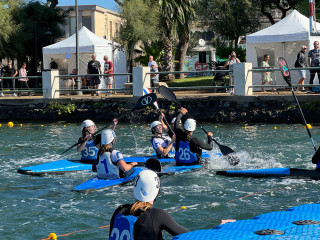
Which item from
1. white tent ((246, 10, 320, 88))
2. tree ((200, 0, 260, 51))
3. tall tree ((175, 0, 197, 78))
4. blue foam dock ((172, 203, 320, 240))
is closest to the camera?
blue foam dock ((172, 203, 320, 240))

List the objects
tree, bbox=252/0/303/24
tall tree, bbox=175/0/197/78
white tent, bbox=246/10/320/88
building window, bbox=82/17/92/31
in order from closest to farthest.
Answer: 1. white tent, bbox=246/10/320/88
2. tall tree, bbox=175/0/197/78
3. tree, bbox=252/0/303/24
4. building window, bbox=82/17/92/31

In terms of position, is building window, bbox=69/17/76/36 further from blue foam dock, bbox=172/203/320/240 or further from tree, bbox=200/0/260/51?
blue foam dock, bbox=172/203/320/240

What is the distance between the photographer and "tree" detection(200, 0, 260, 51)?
1431 inches

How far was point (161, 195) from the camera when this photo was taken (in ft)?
32.7

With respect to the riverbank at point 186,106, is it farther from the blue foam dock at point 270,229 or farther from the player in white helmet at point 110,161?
the blue foam dock at point 270,229

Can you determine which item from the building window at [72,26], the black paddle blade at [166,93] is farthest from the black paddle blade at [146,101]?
the building window at [72,26]

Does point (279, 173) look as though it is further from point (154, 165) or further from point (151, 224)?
point (151, 224)

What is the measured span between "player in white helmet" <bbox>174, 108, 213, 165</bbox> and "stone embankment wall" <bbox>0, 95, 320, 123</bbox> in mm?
7441

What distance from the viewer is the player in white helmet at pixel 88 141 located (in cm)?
1162

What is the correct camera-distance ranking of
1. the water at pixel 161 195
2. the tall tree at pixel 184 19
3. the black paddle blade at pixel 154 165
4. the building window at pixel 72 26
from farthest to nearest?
the building window at pixel 72 26 < the tall tree at pixel 184 19 < the black paddle blade at pixel 154 165 < the water at pixel 161 195

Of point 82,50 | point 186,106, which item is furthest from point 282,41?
point 82,50

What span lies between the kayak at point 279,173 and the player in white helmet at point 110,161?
2.16m

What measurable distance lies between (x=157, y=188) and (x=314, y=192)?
5.43 metres

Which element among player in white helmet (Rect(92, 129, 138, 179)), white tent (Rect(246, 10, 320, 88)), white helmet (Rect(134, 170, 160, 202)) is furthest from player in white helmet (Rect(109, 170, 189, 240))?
white tent (Rect(246, 10, 320, 88))
